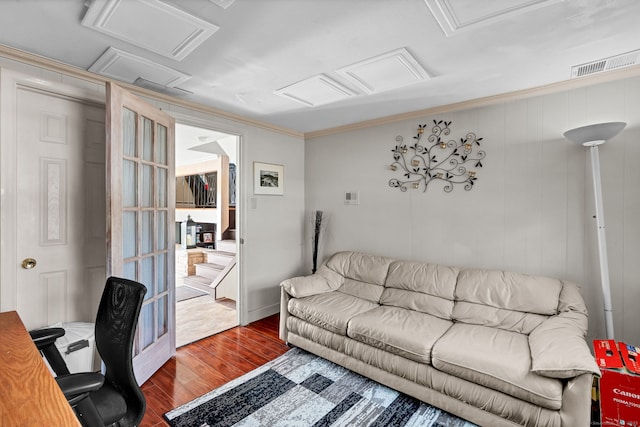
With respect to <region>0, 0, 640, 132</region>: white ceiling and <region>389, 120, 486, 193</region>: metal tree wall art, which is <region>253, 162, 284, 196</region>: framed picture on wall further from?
<region>389, 120, 486, 193</region>: metal tree wall art

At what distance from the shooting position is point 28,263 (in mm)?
2082

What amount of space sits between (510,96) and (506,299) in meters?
1.80

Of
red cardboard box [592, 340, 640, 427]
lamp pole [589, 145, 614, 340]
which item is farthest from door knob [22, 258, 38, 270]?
lamp pole [589, 145, 614, 340]

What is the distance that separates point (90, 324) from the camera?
2.25 meters

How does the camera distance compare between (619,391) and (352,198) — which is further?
(352,198)

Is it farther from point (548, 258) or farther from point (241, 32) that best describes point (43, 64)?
point (548, 258)

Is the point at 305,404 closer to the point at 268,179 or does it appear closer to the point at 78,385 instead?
the point at 78,385

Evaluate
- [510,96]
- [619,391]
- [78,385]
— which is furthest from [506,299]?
[78,385]

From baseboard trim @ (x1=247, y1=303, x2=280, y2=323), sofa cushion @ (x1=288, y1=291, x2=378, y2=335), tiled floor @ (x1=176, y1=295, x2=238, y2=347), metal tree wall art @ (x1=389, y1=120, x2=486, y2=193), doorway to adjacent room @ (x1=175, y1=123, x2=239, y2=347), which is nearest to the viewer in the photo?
sofa cushion @ (x1=288, y1=291, x2=378, y2=335)

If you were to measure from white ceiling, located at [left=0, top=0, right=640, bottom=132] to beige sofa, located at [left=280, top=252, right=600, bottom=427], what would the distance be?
5.68 ft

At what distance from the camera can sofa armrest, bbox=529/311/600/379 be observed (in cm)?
162

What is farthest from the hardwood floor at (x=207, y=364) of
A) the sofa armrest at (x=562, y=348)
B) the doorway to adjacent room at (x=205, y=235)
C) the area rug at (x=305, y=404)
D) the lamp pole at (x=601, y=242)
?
the lamp pole at (x=601, y=242)

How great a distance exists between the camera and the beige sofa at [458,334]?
5.62 feet

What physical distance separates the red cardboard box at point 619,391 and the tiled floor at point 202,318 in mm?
3306
